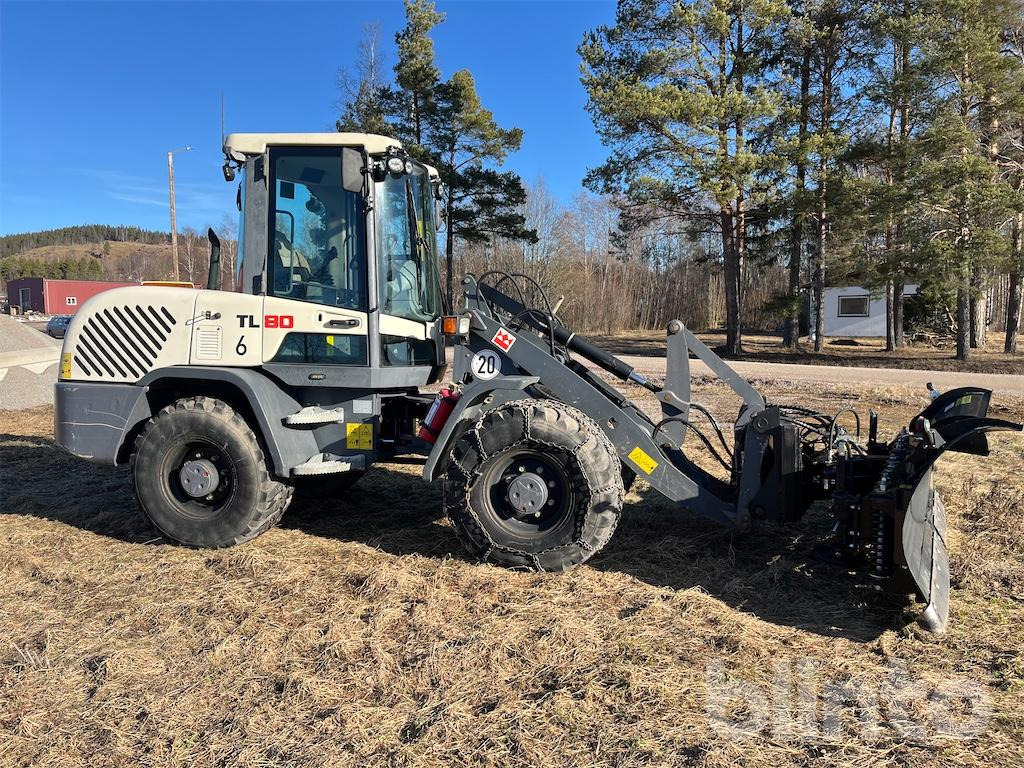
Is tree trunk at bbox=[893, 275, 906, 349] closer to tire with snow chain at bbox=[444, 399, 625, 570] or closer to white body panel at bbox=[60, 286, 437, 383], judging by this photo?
tire with snow chain at bbox=[444, 399, 625, 570]

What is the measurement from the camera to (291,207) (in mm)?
4945

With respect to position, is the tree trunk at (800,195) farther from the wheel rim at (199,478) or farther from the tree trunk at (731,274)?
the wheel rim at (199,478)

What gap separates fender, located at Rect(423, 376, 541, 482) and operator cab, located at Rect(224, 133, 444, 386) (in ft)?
2.08

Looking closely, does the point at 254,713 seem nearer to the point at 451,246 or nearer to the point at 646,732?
the point at 646,732

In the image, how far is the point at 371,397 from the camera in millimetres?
4992

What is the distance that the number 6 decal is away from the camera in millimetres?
4855

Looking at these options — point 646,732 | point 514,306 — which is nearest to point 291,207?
point 514,306

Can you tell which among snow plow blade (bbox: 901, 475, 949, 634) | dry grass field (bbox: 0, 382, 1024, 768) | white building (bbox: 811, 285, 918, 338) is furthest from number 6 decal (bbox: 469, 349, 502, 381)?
white building (bbox: 811, 285, 918, 338)

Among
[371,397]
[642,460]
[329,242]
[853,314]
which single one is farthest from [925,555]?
[853,314]

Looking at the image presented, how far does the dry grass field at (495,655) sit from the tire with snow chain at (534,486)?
0.65 ft

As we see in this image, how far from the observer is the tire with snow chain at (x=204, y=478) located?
15.9 ft

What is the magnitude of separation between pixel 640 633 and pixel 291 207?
11.8ft

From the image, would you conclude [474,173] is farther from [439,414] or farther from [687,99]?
Result: [439,414]

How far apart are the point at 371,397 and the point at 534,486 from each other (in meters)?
1.39
